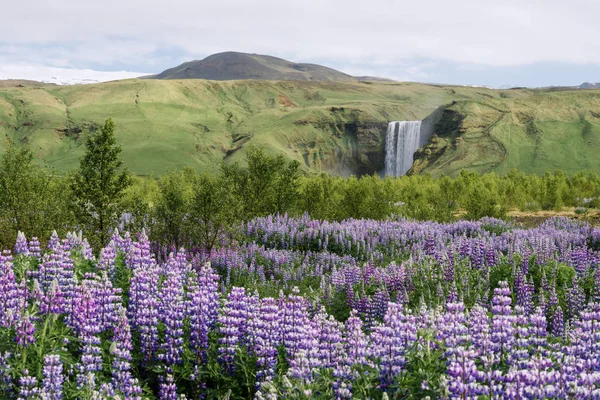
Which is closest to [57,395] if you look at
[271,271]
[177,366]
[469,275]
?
[177,366]

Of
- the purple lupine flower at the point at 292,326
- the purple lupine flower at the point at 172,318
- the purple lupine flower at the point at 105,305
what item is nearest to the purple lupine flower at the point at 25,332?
the purple lupine flower at the point at 105,305

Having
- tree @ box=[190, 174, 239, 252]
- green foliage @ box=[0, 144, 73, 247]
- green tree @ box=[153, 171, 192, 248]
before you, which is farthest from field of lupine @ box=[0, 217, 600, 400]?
green foliage @ box=[0, 144, 73, 247]

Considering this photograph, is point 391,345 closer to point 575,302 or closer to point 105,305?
point 105,305

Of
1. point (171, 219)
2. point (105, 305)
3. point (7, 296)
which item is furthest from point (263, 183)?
point (105, 305)

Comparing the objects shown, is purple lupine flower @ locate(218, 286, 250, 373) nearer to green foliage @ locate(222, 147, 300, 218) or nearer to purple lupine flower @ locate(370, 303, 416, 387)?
purple lupine flower @ locate(370, 303, 416, 387)

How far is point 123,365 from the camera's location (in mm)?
5902

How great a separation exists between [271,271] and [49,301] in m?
10.0

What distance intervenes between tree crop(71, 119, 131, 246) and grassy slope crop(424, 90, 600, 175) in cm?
9151

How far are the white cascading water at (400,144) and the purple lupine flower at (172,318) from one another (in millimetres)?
122442

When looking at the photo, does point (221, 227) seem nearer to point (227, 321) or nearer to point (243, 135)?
point (227, 321)

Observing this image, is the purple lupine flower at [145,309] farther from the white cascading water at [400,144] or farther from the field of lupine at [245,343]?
the white cascading water at [400,144]

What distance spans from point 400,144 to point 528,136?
2944cm

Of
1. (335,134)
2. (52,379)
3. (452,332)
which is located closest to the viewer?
(452,332)

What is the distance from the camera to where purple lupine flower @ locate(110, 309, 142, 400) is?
5.76m
